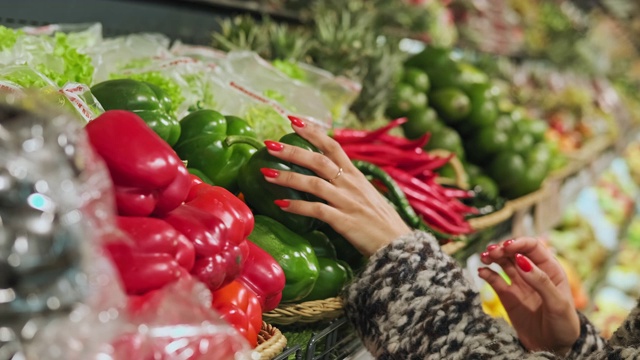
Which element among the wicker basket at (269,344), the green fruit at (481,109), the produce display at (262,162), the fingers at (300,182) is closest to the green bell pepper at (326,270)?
the produce display at (262,162)

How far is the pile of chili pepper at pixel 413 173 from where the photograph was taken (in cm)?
233

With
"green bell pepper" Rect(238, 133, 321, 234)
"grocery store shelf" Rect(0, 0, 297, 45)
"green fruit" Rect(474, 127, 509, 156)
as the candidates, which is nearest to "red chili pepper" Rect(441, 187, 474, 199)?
"green fruit" Rect(474, 127, 509, 156)

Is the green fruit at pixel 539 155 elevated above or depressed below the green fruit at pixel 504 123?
below

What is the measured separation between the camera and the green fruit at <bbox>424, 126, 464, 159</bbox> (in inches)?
136

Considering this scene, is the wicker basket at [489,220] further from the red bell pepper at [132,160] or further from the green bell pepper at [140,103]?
the red bell pepper at [132,160]

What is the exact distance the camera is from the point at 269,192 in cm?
159

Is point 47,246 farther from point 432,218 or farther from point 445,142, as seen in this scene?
point 445,142

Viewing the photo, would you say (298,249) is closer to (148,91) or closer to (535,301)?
(148,91)

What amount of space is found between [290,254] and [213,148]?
35 centimetres

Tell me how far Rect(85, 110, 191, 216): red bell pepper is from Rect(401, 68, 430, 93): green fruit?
2.74 meters

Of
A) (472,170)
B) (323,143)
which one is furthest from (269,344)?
(472,170)

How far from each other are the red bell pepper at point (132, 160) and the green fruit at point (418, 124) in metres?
2.52

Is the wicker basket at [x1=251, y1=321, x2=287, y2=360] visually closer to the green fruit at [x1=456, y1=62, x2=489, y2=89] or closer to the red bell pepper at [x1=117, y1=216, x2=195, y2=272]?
the red bell pepper at [x1=117, y1=216, x2=195, y2=272]

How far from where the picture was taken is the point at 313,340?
1291mm
